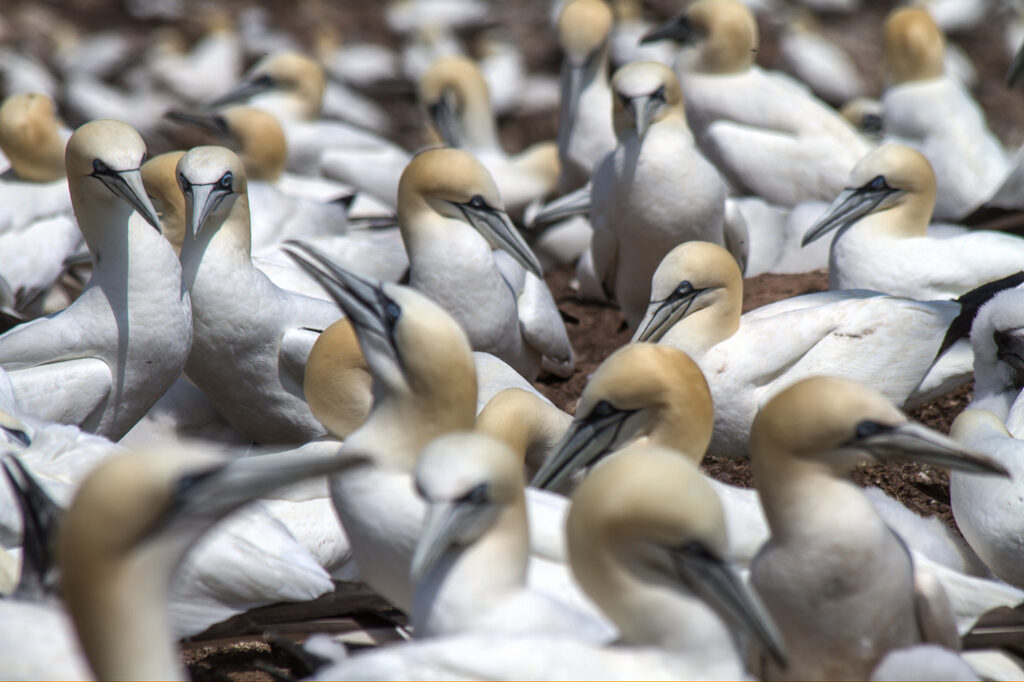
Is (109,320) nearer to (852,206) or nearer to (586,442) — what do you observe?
(586,442)

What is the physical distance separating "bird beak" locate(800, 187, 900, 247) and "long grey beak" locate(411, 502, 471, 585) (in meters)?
3.39

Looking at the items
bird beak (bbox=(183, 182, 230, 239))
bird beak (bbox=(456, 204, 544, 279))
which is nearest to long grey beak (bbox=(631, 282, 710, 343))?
bird beak (bbox=(456, 204, 544, 279))

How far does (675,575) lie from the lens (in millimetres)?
2775

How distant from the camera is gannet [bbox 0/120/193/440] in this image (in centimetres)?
479

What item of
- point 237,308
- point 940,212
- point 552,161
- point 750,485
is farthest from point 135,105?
point 750,485

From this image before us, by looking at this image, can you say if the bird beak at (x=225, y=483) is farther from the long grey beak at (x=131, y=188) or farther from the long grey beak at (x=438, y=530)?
the long grey beak at (x=131, y=188)

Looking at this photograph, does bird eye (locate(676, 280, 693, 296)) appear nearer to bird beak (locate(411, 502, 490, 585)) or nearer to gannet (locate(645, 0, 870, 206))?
bird beak (locate(411, 502, 490, 585))

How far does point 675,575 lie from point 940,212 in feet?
20.0

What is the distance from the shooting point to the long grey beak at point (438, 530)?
8.84 ft

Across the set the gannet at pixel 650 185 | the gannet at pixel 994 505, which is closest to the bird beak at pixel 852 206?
the gannet at pixel 650 185

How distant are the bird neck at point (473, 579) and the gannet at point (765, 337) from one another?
207 cm

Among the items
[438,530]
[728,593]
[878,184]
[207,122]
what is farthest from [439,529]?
[207,122]

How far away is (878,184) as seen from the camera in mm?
5805

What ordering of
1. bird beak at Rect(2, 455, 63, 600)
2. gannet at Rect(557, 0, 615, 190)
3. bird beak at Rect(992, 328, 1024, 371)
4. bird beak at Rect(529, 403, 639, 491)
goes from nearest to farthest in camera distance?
bird beak at Rect(2, 455, 63, 600), bird beak at Rect(529, 403, 639, 491), bird beak at Rect(992, 328, 1024, 371), gannet at Rect(557, 0, 615, 190)
